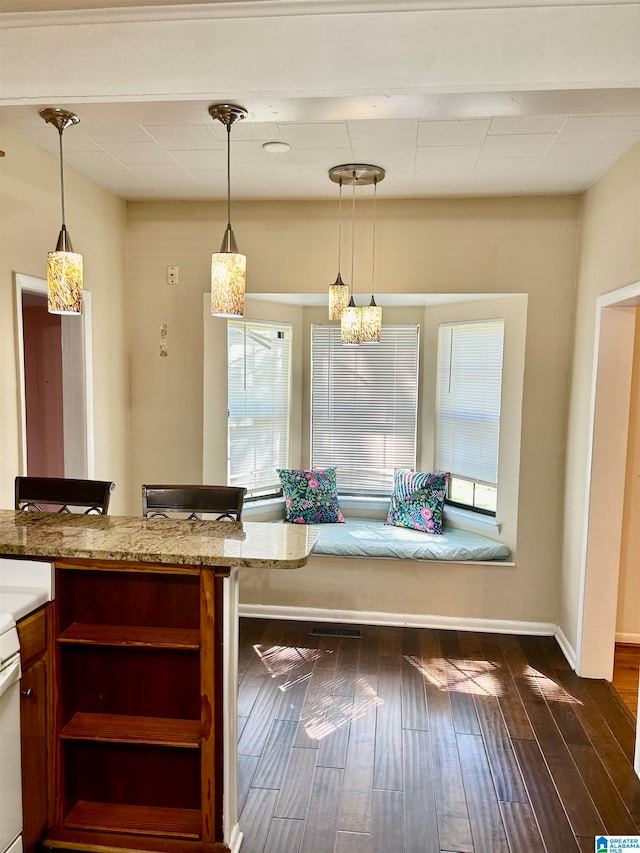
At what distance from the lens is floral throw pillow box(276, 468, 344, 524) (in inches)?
166

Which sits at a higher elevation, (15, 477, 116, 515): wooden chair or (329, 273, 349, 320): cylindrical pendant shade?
(329, 273, 349, 320): cylindrical pendant shade

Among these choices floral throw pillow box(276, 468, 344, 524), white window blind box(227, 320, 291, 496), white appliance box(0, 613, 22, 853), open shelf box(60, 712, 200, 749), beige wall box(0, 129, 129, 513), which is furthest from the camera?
floral throw pillow box(276, 468, 344, 524)

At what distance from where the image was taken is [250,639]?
3633 mm

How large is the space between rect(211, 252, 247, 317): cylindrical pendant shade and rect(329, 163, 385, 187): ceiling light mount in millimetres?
1417

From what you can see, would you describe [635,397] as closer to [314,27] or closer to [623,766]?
[623,766]

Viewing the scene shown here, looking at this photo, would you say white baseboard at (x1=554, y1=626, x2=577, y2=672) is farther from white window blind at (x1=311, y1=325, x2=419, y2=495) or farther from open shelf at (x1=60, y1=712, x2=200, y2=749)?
open shelf at (x1=60, y1=712, x2=200, y2=749)

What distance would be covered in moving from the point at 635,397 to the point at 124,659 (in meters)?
3.16

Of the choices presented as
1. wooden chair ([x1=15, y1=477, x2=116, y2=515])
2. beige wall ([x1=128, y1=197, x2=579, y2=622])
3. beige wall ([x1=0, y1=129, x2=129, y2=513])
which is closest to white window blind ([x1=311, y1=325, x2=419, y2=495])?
beige wall ([x1=128, y1=197, x2=579, y2=622])

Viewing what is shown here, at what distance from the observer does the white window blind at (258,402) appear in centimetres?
403

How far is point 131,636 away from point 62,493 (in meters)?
0.92

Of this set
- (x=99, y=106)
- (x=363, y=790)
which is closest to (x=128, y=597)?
(x=363, y=790)

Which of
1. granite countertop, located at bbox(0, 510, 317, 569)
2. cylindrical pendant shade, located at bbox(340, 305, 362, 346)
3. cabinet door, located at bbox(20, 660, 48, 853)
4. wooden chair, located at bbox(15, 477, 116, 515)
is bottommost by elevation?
cabinet door, located at bbox(20, 660, 48, 853)

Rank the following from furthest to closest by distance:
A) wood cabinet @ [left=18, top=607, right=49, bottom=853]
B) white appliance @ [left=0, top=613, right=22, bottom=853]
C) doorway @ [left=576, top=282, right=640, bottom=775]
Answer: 1. doorway @ [left=576, top=282, right=640, bottom=775]
2. wood cabinet @ [left=18, top=607, right=49, bottom=853]
3. white appliance @ [left=0, top=613, right=22, bottom=853]

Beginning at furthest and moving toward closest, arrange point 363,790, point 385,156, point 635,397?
point 635,397, point 385,156, point 363,790
